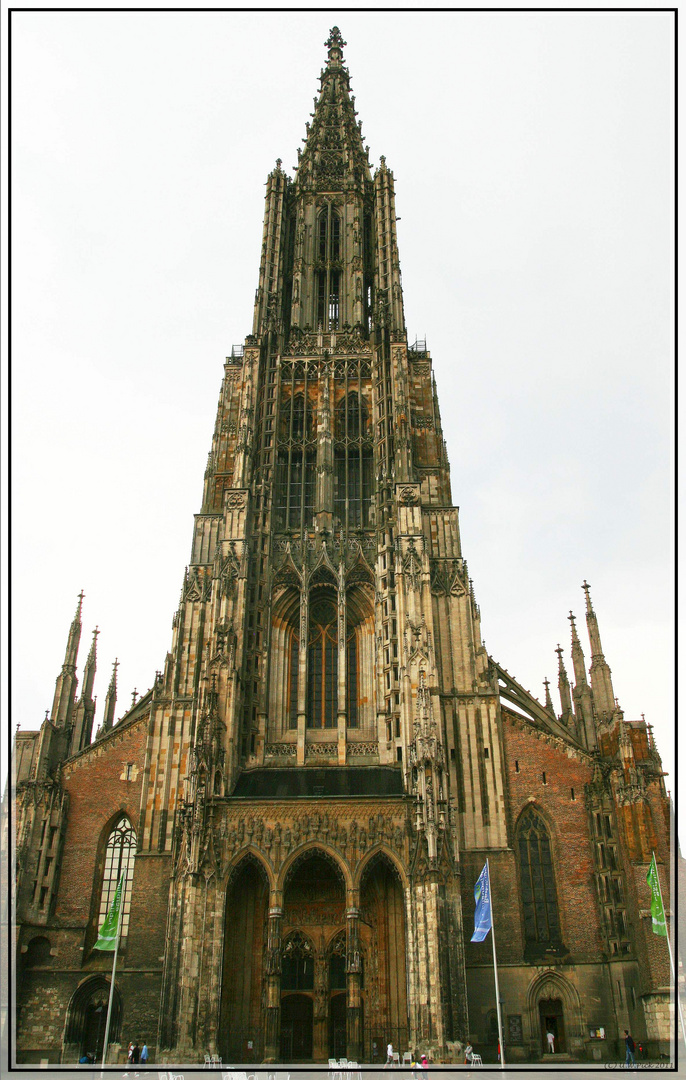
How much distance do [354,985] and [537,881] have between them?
29.8 ft

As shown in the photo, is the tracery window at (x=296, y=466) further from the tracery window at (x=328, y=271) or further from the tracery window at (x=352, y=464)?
the tracery window at (x=328, y=271)

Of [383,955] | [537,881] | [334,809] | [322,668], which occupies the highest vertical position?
[322,668]

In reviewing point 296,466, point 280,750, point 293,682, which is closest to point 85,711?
point 293,682

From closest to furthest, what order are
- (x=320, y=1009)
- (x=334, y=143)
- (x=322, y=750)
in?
(x=320, y=1009), (x=322, y=750), (x=334, y=143)

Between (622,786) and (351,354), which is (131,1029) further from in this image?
(351,354)

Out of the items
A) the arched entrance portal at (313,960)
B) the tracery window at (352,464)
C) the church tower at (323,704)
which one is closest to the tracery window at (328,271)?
the church tower at (323,704)

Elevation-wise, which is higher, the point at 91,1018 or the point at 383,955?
the point at 383,955

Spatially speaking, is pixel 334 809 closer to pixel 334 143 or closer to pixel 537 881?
pixel 537 881

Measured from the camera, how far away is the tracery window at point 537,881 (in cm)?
3189

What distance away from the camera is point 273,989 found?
92.1 feet

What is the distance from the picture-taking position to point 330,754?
115 feet

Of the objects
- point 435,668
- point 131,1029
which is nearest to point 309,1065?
point 131,1029

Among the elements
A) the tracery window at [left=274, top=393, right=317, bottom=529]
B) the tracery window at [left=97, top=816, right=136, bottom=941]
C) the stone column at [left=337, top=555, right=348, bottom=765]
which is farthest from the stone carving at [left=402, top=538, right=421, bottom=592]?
the tracery window at [left=97, top=816, right=136, bottom=941]

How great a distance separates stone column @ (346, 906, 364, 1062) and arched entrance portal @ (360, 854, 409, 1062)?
3.65 feet
